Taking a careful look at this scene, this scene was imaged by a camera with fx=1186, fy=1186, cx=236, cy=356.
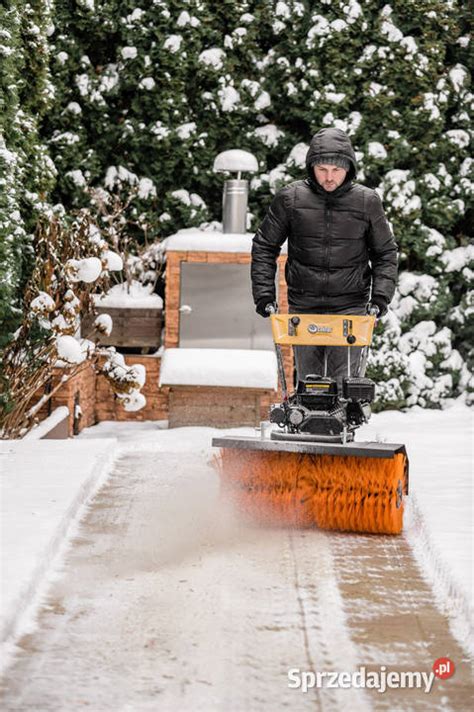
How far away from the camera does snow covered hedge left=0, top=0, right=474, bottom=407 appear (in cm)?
1073

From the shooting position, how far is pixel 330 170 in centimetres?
578

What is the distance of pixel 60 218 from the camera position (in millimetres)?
9898

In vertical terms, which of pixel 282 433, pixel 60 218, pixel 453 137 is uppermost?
pixel 453 137

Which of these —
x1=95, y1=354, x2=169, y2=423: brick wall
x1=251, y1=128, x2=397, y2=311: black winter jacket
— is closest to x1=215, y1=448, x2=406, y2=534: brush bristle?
x1=251, y1=128, x2=397, y2=311: black winter jacket

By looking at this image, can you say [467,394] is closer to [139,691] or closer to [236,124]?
[236,124]

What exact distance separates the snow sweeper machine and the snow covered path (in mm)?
113

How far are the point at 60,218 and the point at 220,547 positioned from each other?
5.44 m

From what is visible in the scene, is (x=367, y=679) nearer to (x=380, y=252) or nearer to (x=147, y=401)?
(x=380, y=252)

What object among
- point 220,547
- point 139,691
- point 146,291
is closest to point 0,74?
point 146,291

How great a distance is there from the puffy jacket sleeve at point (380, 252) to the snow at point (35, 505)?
1.79 m

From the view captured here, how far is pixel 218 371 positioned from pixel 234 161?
73.0 inches

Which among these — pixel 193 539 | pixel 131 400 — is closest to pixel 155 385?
pixel 131 400

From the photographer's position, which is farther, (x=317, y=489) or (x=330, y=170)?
(x=330, y=170)

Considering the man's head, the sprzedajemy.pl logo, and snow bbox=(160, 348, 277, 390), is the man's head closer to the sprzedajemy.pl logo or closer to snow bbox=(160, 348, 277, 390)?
the sprzedajemy.pl logo
